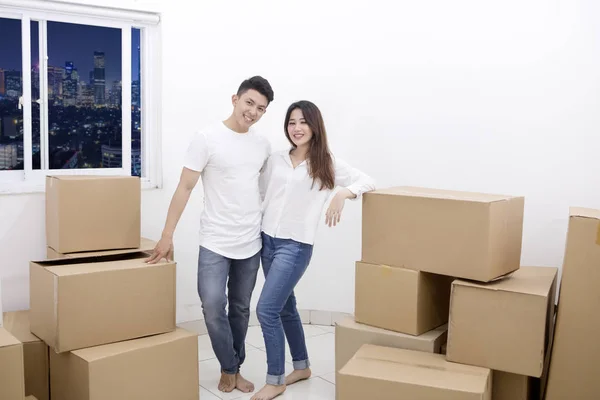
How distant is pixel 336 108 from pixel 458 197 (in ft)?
4.72

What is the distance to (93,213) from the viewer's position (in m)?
2.66

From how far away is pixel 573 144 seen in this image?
2.97 m

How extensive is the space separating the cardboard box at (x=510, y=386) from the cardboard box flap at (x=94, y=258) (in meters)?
1.56

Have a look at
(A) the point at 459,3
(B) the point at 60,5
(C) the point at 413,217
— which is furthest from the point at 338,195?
(B) the point at 60,5

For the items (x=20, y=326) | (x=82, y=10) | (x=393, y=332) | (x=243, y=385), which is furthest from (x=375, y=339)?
(x=82, y=10)

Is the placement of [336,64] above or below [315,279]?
above

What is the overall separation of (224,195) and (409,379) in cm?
104

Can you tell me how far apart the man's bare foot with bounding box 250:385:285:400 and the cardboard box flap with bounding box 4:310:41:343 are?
3.06 feet

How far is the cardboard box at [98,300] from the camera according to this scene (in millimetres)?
2367

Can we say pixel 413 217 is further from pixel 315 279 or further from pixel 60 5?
pixel 60 5

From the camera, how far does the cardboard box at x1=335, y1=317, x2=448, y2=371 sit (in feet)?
7.95

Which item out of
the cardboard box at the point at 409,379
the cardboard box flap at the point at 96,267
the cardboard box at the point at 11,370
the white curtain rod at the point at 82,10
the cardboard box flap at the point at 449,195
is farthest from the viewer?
the white curtain rod at the point at 82,10

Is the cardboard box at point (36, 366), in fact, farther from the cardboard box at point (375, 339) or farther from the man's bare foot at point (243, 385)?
the cardboard box at point (375, 339)

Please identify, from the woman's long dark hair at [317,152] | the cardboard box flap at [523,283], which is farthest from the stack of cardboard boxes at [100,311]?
the cardboard box flap at [523,283]
